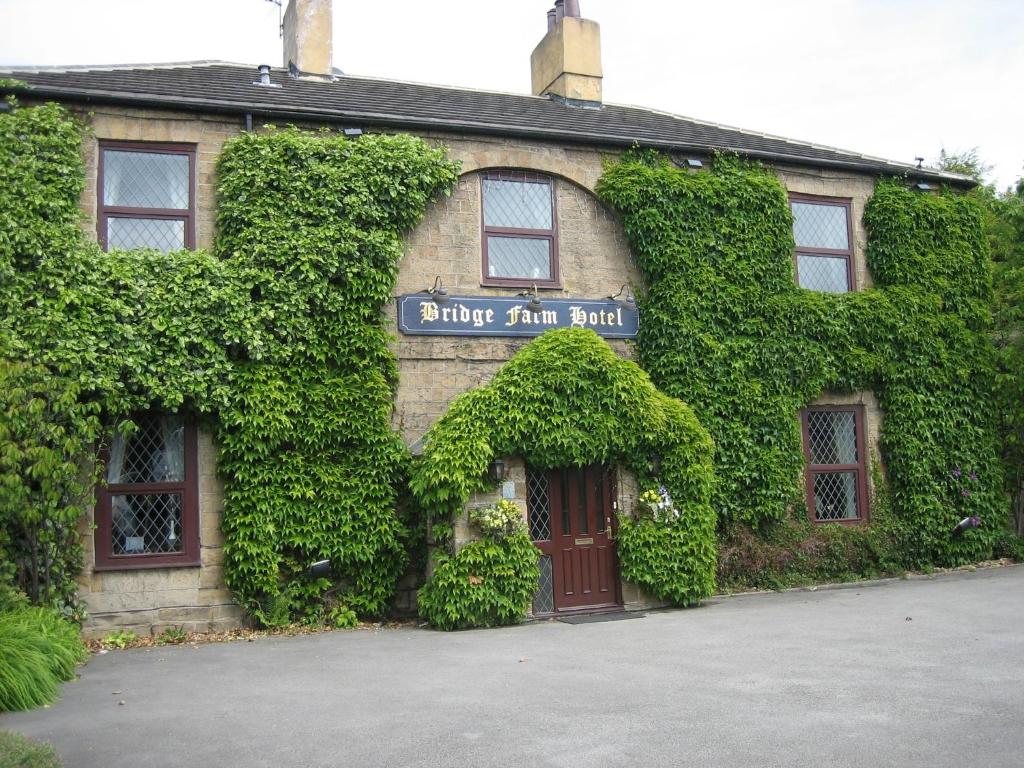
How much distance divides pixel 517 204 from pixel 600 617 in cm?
604

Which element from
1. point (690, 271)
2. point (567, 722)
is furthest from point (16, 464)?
point (690, 271)

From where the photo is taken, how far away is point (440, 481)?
1176 cm

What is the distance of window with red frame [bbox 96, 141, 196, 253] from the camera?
12.2 meters

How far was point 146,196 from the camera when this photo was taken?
40.7 ft

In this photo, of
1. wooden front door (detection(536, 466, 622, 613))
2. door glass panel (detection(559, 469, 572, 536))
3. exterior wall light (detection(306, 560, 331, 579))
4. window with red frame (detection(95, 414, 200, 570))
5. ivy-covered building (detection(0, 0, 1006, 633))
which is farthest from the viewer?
door glass panel (detection(559, 469, 572, 536))

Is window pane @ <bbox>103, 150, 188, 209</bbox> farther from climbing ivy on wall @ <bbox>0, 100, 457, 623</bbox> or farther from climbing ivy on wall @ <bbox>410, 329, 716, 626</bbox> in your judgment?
climbing ivy on wall @ <bbox>410, 329, 716, 626</bbox>

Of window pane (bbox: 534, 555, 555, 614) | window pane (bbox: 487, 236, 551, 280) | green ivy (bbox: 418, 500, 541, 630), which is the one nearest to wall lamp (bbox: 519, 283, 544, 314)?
window pane (bbox: 487, 236, 551, 280)

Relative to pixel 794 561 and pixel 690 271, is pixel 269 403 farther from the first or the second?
pixel 794 561

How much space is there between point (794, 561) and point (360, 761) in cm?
1004

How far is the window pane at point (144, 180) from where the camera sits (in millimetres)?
12297

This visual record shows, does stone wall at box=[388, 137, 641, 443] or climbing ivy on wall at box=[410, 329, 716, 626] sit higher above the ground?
stone wall at box=[388, 137, 641, 443]

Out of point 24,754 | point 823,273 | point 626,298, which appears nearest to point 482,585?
point 626,298

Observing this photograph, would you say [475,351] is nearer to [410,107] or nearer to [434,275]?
[434,275]

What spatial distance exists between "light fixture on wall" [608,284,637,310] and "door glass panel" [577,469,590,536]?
9.25ft
